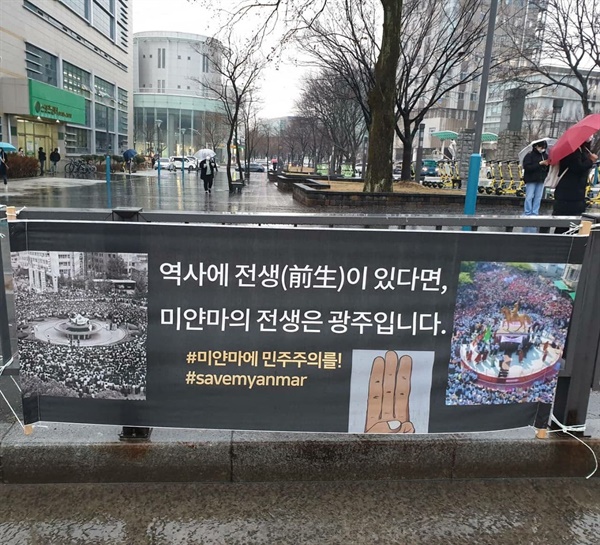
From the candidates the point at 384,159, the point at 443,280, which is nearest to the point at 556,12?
the point at 384,159

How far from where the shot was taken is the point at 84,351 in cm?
296

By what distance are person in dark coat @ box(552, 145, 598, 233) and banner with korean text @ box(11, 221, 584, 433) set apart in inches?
263

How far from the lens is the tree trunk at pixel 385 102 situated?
18.0 metres

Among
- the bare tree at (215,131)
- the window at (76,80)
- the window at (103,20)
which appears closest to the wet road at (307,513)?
the window at (76,80)

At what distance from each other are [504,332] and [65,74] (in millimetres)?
56205

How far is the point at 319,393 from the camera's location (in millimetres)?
3021

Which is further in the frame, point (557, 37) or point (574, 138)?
point (557, 37)

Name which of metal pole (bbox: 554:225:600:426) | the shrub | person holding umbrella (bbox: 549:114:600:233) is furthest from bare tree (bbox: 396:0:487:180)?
metal pole (bbox: 554:225:600:426)

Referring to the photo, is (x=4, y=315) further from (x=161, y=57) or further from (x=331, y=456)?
(x=161, y=57)

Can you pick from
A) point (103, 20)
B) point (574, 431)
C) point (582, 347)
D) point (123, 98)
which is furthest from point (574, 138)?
point (123, 98)

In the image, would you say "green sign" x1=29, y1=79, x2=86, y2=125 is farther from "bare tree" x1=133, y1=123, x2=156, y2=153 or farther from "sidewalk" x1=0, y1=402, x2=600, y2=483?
"bare tree" x1=133, y1=123, x2=156, y2=153

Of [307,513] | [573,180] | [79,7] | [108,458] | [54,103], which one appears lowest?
[307,513]

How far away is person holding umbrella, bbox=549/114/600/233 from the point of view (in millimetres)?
8727

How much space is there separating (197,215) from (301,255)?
0.76 metres
